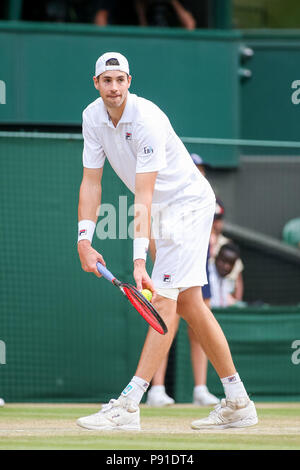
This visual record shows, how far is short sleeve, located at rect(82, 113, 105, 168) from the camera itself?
219 inches

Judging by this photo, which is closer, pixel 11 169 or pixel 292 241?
pixel 11 169

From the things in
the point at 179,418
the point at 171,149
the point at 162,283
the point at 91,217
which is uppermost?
the point at 171,149

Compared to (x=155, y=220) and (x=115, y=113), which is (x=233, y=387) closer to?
(x=155, y=220)

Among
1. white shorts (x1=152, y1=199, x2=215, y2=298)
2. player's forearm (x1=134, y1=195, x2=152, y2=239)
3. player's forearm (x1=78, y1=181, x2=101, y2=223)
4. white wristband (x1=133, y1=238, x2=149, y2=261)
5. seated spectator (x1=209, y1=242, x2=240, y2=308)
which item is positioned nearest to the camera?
player's forearm (x1=134, y1=195, x2=152, y2=239)

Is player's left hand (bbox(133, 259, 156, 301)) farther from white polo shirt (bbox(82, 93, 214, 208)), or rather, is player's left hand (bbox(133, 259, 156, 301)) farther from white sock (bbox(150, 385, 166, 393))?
white sock (bbox(150, 385, 166, 393))

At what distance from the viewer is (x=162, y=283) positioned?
17.9 feet

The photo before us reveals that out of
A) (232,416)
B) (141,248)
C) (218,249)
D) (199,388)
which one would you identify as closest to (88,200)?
(141,248)

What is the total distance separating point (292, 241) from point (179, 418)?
4.35m

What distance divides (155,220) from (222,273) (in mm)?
3238

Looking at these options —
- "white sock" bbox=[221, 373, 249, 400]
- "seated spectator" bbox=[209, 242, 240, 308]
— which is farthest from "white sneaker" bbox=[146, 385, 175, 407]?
→ "white sock" bbox=[221, 373, 249, 400]

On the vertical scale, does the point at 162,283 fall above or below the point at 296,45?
below

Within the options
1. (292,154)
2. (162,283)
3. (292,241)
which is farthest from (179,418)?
(292,241)
